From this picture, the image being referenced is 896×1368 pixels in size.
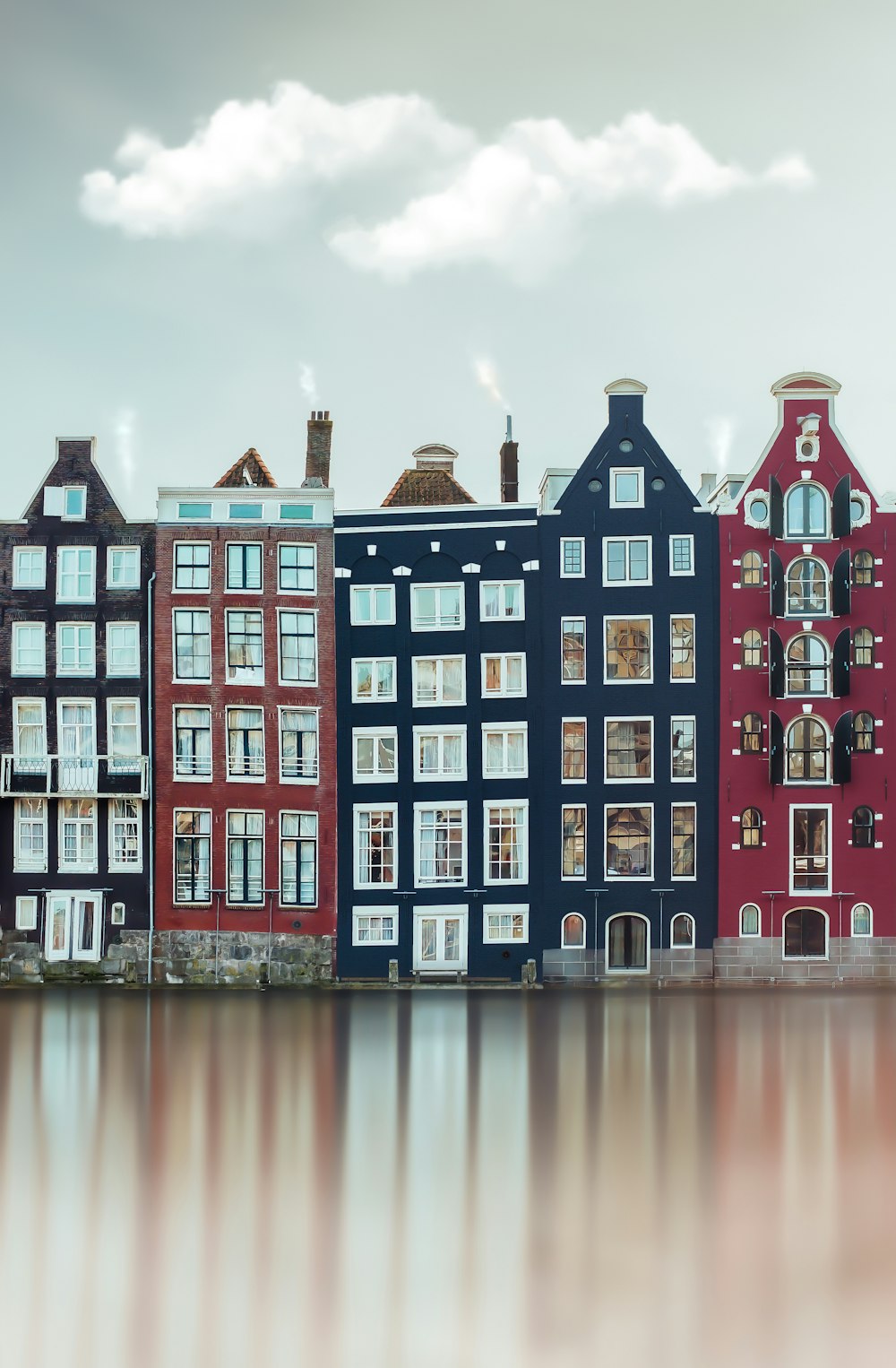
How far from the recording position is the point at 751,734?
1928 inches

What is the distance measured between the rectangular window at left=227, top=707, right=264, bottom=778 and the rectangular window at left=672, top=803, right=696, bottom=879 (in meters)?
15.9

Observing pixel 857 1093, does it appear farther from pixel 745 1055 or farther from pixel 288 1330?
pixel 288 1330

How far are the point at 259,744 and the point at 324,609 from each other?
18.8 ft

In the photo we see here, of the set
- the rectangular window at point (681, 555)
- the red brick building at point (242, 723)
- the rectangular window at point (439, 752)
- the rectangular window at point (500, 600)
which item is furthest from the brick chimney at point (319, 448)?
the rectangular window at point (681, 555)

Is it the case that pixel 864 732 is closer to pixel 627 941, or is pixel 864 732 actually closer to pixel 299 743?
pixel 627 941

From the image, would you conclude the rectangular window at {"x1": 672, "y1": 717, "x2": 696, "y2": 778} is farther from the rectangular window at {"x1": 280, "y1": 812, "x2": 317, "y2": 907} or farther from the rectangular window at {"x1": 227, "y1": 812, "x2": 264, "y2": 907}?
the rectangular window at {"x1": 227, "y1": 812, "x2": 264, "y2": 907}

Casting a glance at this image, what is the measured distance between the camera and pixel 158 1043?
37312mm

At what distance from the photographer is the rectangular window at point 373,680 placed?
50.0 metres

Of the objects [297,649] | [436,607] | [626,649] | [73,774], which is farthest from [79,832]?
[626,649]

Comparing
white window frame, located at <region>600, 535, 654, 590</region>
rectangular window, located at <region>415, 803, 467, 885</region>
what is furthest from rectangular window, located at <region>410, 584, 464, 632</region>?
rectangular window, located at <region>415, 803, 467, 885</region>

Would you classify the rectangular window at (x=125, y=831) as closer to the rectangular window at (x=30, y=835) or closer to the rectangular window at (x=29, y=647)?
the rectangular window at (x=30, y=835)

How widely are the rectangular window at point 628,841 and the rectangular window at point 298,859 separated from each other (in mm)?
11155

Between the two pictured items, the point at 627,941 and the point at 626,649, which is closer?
the point at 627,941

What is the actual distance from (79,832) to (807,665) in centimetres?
2837
